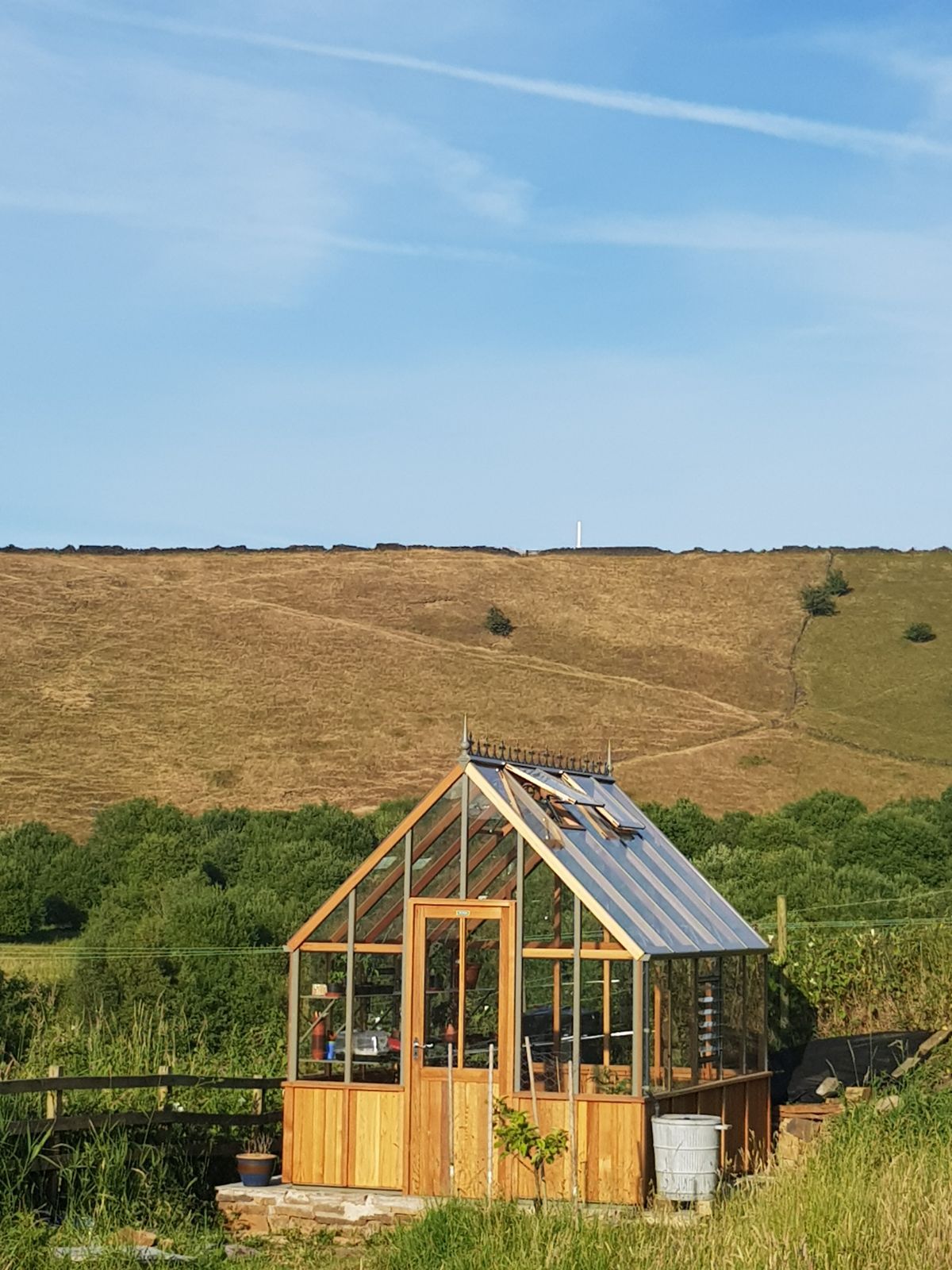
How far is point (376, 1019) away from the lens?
54.8 ft

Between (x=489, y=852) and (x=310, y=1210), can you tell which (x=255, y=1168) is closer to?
(x=310, y=1210)

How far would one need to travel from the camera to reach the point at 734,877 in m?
39.3

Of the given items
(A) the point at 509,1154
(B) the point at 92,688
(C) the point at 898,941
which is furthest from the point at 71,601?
(A) the point at 509,1154

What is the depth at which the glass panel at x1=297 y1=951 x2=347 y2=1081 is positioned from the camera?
54.5 ft

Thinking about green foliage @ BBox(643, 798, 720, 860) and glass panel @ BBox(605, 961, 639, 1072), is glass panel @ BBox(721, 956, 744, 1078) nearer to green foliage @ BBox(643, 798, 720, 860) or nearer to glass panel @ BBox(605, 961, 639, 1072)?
glass panel @ BBox(605, 961, 639, 1072)

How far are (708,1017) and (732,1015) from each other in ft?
2.79

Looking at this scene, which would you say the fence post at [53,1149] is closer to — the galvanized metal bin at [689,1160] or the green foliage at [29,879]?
the galvanized metal bin at [689,1160]

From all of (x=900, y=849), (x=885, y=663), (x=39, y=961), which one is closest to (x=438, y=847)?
(x=39, y=961)

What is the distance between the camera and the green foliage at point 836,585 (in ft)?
290

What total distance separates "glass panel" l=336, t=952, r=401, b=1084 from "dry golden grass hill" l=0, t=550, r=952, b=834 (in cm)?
4446

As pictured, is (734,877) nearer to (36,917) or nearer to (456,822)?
(36,917)

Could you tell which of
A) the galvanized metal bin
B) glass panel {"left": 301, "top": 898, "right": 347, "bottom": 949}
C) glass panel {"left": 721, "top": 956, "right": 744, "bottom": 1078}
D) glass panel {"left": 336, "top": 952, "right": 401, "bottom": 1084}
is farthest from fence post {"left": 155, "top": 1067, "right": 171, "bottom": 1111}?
glass panel {"left": 721, "top": 956, "right": 744, "bottom": 1078}

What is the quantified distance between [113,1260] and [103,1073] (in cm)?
722

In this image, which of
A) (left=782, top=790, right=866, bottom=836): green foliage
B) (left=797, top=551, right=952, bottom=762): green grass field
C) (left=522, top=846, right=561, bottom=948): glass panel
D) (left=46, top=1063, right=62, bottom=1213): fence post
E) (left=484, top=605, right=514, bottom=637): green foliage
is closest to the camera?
(left=46, top=1063, right=62, bottom=1213): fence post
